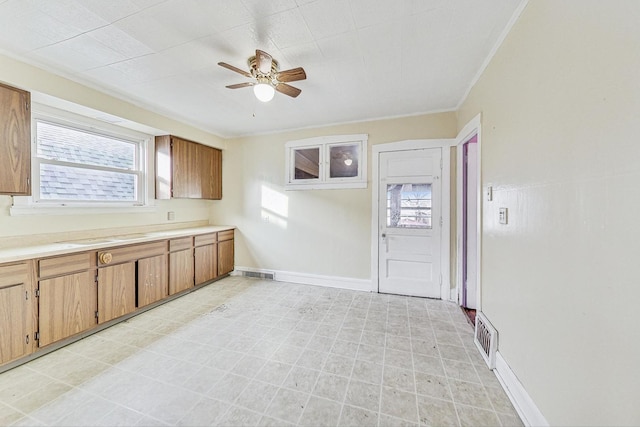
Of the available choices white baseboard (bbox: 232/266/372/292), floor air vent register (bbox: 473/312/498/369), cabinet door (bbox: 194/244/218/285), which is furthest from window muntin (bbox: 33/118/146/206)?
floor air vent register (bbox: 473/312/498/369)

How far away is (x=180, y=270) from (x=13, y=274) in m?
1.56

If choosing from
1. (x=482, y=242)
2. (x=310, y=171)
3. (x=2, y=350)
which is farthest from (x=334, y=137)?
(x=2, y=350)

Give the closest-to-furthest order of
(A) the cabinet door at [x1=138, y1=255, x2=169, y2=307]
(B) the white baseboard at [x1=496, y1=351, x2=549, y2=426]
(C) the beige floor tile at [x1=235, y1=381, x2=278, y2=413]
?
(B) the white baseboard at [x1=496, y1=351, x2=549, y2=426], (C) the beige floor tile at [x1=235, y1=381, x2=278, y2=413], (A) the cabinet door at [x1=138, y1=255, x2=169, y2=307]

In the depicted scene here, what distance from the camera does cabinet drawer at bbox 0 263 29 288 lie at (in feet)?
5.92

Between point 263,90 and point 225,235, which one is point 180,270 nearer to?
point 225,235

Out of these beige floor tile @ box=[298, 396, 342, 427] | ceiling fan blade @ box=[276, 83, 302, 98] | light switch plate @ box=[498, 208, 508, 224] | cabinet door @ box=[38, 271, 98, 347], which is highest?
ceiling fan blade @ box=[276, 83, 302, 98]

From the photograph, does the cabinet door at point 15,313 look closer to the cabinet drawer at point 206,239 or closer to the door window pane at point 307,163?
the cabinet drawer at point 206,239

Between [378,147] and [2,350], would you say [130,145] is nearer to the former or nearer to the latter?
[2,350]

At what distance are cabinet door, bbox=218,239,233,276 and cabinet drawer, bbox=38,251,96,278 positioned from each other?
5.99 ft

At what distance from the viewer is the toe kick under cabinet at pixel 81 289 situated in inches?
73.7

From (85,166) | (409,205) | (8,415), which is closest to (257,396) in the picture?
(8,415)

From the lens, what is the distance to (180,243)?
3344 mm

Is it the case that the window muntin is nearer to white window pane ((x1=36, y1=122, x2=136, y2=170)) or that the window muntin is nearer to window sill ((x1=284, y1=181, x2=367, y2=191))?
white window pane ((x1=36, y1=122, x2=136, y2=170))

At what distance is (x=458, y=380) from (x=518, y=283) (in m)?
0.85
